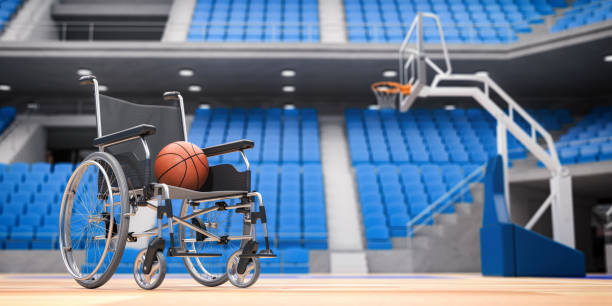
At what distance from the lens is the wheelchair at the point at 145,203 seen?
236 centimetres

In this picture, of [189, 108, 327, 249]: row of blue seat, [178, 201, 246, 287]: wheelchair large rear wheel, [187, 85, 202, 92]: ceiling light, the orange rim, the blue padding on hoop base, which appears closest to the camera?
[178, 201, 246, 287]: wheelchair large rear wheel

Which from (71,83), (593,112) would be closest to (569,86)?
(593,112)

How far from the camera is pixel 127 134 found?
8.01 ft

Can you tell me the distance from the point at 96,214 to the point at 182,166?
1.55 ft

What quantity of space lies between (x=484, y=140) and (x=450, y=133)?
59 cm

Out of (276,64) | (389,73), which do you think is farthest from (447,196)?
(276,64)

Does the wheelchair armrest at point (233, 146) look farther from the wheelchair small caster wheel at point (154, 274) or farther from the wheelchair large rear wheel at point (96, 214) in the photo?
the wheelchair small caster wheel at point (154, 274)

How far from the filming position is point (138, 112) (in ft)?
9.81

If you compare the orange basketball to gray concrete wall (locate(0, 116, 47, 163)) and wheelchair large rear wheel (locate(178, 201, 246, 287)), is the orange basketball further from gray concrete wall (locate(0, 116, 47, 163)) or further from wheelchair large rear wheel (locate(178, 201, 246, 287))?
gray concrete wall (locate(0, 116, 47, 163))

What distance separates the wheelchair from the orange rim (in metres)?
3.66

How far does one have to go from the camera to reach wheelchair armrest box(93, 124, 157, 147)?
2361mm

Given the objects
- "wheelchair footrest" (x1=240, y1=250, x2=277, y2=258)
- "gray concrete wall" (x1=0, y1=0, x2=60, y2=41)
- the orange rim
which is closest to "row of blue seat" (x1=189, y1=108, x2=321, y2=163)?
"gray concrete wall" (x1=0, y1=0, x2=60, y2=41)

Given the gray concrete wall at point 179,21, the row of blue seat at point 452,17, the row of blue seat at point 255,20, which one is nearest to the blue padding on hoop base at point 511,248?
the row of blue seat at point 452,17

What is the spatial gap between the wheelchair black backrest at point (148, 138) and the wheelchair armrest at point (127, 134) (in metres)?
0.11
